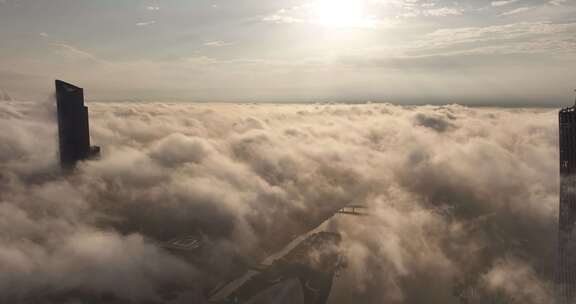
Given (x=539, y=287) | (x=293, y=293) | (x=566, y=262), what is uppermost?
(x=566, y=262)

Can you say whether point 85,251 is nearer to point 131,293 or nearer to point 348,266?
point 131,293

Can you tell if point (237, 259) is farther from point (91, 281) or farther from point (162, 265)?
point (91, 281)

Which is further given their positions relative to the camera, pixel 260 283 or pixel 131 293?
pixel 260 283

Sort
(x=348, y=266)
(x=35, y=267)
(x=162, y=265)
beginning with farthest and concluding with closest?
(x=348, y=266) → (x=162, y=265) → (x=35, y=267)

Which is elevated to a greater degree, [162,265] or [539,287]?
[162,265]

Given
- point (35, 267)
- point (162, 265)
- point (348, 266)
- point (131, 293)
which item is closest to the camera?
point (131, 293)

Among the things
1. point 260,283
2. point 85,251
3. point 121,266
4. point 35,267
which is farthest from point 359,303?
point 35,267
